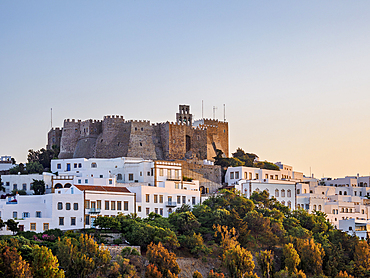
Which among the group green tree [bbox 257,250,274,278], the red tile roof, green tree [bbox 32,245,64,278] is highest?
the red tile roof

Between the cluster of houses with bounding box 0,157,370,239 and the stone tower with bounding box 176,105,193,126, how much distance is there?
14.3 meters

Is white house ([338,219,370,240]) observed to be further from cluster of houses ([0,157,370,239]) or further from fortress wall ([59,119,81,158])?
fortress wall ([59,119,81,158])

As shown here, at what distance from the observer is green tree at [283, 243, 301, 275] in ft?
165

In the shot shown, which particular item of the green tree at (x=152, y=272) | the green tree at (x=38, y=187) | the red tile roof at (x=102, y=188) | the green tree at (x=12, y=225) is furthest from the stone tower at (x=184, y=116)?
the green tree at (x=152, y=272)

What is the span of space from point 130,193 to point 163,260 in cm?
1193

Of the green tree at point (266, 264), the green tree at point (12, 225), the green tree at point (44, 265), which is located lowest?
the green tree at point (266, 264)

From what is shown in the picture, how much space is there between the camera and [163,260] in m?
45.5

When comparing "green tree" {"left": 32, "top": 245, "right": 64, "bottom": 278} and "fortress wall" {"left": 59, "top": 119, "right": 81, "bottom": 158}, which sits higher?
"fortress wall" {"left": 59, "top": 119, "right": 81, "bottom": 158}

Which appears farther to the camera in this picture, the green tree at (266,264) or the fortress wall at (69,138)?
the fortress wall at (69,138)

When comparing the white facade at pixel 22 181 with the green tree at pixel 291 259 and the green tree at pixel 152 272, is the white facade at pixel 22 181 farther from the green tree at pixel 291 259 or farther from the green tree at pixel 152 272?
the green tree at pixel 291 259

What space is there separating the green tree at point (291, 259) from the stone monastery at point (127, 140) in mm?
26387

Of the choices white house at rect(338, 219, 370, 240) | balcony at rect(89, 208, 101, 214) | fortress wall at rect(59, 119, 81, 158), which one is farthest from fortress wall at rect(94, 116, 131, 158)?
white house at rect(338, 219, 370, 240)

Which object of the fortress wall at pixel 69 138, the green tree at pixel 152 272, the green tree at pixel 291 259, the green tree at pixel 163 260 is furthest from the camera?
the fortress wall at pixel 69 138

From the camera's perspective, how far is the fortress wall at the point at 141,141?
2933 inches
